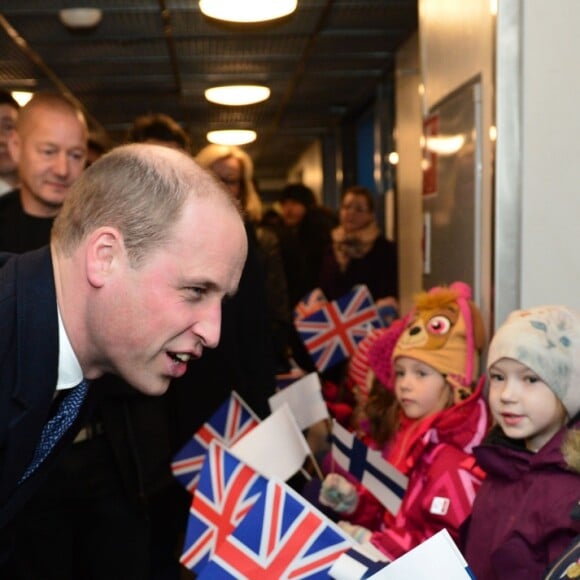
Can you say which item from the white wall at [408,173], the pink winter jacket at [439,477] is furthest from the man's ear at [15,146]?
the white wall at [408,173]

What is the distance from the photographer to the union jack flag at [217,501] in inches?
100.0

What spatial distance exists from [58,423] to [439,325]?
154 cm

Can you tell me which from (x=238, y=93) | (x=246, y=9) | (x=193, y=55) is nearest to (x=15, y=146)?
(x=246, y=9)

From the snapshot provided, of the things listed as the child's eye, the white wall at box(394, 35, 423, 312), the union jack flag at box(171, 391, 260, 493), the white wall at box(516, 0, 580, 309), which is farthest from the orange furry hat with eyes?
the white wall at box(394, 35, 423, 312)

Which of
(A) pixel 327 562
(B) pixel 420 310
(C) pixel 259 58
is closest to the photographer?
(A) pixel 327 562

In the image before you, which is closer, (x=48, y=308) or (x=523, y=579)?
(x=48, y=308)

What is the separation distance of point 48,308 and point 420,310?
1.78 m

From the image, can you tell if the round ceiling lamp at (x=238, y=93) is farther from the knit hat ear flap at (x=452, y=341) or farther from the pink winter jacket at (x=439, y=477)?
the pink winter jacket at (x=439, y=477)

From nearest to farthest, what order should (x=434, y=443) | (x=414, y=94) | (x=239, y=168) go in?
(x=434, y=443) → (x=239, y=168) → (x=414, y=94)

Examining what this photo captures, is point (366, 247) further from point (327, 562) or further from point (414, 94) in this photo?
point (327, 562)

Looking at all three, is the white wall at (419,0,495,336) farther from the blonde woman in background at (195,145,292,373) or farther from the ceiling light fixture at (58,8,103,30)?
the ceiling light fixture at (58,8,103,30)

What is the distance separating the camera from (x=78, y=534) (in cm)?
290

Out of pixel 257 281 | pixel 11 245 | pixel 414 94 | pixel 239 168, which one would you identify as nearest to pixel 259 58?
pixel 414 94

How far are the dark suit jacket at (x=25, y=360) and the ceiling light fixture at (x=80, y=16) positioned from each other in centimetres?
449
